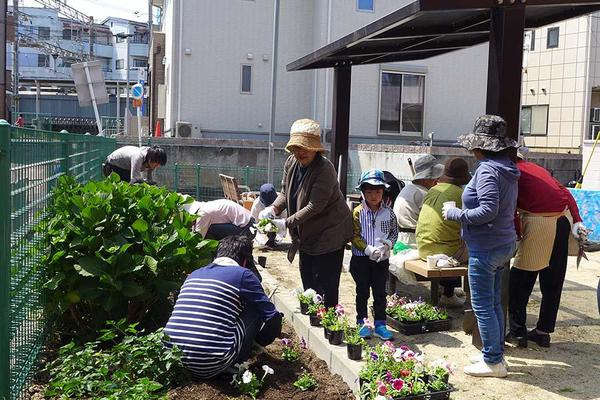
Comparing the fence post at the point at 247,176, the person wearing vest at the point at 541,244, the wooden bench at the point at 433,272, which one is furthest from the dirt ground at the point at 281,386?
the fence post at the point at 247,176

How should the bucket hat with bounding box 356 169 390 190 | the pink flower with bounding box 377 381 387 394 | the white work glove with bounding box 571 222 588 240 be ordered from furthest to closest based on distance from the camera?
1. the bucket hat with bounding box 356 169 390 190
2. the white work glove with bounding box 571 222 588 240
3. the pink flower with bounding box 377 381 387 394

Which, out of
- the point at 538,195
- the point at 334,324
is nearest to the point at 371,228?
the point at 334,324

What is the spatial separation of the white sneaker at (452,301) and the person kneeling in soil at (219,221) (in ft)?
6.99

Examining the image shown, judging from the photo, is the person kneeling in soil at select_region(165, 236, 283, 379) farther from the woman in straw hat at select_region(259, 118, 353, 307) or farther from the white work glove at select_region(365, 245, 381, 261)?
the white work glove at select_region(365, 245, 381, 261)

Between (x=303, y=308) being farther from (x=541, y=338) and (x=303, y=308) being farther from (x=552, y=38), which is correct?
(x=552, y=38)

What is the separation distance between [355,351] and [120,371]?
1.61 m

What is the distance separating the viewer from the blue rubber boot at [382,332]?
16.6ft

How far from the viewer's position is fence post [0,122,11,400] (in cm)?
336

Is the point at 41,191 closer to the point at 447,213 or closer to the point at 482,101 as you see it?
the point at 447,213

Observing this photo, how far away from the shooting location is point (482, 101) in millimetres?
21531

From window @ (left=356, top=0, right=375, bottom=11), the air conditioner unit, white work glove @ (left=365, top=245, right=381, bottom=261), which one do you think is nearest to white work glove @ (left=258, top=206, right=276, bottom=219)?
white work glove @ (left=365, top=245, right=381, bottom=261)

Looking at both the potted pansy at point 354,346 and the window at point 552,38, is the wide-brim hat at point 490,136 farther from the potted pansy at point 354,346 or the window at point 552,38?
the window at point 552,38

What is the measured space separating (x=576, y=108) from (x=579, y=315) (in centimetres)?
2068

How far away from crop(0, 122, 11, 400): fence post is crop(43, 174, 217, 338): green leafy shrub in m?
1.12
